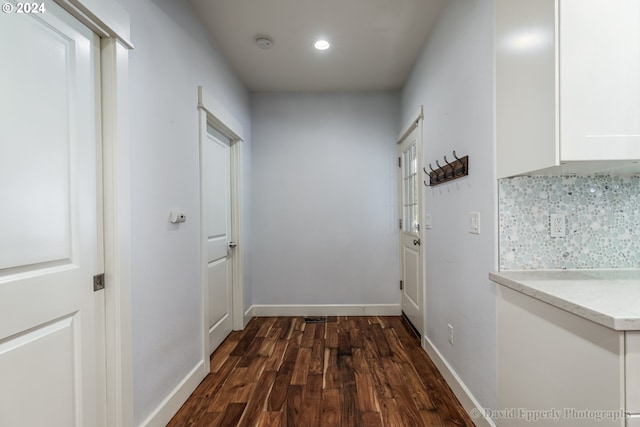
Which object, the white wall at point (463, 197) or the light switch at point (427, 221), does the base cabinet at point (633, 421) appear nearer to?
the white wall at point (463, 197)

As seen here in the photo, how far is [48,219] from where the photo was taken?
3.67ft

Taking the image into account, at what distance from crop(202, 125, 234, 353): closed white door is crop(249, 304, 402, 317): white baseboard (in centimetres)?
52

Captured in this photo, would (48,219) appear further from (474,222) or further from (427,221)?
(427,221)

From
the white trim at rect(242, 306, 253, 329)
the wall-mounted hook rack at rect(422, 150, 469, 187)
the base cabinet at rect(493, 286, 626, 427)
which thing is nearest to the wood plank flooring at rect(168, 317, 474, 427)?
the white trim at rect(242, 306, 253, 329)

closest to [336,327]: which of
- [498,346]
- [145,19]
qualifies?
[498,346]

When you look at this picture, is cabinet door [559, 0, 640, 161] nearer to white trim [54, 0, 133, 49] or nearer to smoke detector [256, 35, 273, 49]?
white trim [54, 0, 133, 49]

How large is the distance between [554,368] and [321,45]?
2607mm

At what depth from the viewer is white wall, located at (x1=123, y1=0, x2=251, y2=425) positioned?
1.52m

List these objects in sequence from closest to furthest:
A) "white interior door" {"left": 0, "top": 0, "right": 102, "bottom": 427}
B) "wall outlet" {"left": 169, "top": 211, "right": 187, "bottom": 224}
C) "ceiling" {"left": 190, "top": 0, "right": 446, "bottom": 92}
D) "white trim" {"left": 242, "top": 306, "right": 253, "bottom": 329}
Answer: "white interior door" {"left": 0, "top": 0, "right": 102, "bottom": 427}, "wall outlet" {"left": 169, "top": 211, "right": 187, "bottom": 224}, "ceiling" {"left": 190, "top": 0, "right": 446, "bottom": 92}, "white trim" {"left": 242, "top": 306, "right": 253, "bottom": 329}

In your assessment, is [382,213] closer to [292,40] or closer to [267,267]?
[267,267]

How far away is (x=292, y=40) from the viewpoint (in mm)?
2539

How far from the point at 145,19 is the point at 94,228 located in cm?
109

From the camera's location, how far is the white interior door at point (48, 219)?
983mm

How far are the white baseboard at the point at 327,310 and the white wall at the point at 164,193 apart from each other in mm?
1415
